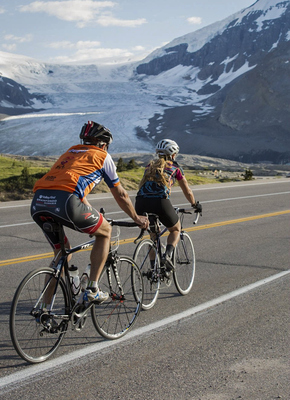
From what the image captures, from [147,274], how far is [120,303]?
71cm

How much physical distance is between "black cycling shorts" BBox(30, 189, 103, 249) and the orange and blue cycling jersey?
0.06 m

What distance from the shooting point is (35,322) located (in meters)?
4.00

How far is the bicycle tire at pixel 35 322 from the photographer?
12.6 feet

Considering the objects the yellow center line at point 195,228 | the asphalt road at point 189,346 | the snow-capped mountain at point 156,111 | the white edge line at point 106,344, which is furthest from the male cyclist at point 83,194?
the snow-capped mountain at point 156,111

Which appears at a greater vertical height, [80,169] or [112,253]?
[80,169]

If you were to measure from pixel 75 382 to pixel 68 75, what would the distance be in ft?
535

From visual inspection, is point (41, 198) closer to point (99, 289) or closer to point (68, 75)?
point (99, 289)

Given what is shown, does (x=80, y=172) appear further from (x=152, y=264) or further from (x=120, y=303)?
(x=152, y=264)

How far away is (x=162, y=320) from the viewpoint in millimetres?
5035

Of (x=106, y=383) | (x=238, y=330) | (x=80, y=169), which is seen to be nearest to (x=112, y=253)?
(x=80, y=169)

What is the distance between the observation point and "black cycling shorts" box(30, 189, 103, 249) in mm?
3861

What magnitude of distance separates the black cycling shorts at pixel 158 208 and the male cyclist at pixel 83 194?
3.65 feet

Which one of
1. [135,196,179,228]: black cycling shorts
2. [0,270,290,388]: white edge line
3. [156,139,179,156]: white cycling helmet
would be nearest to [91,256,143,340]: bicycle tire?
[0,270,290,388]: white edge line

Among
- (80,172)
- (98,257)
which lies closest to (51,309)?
(98,257)
